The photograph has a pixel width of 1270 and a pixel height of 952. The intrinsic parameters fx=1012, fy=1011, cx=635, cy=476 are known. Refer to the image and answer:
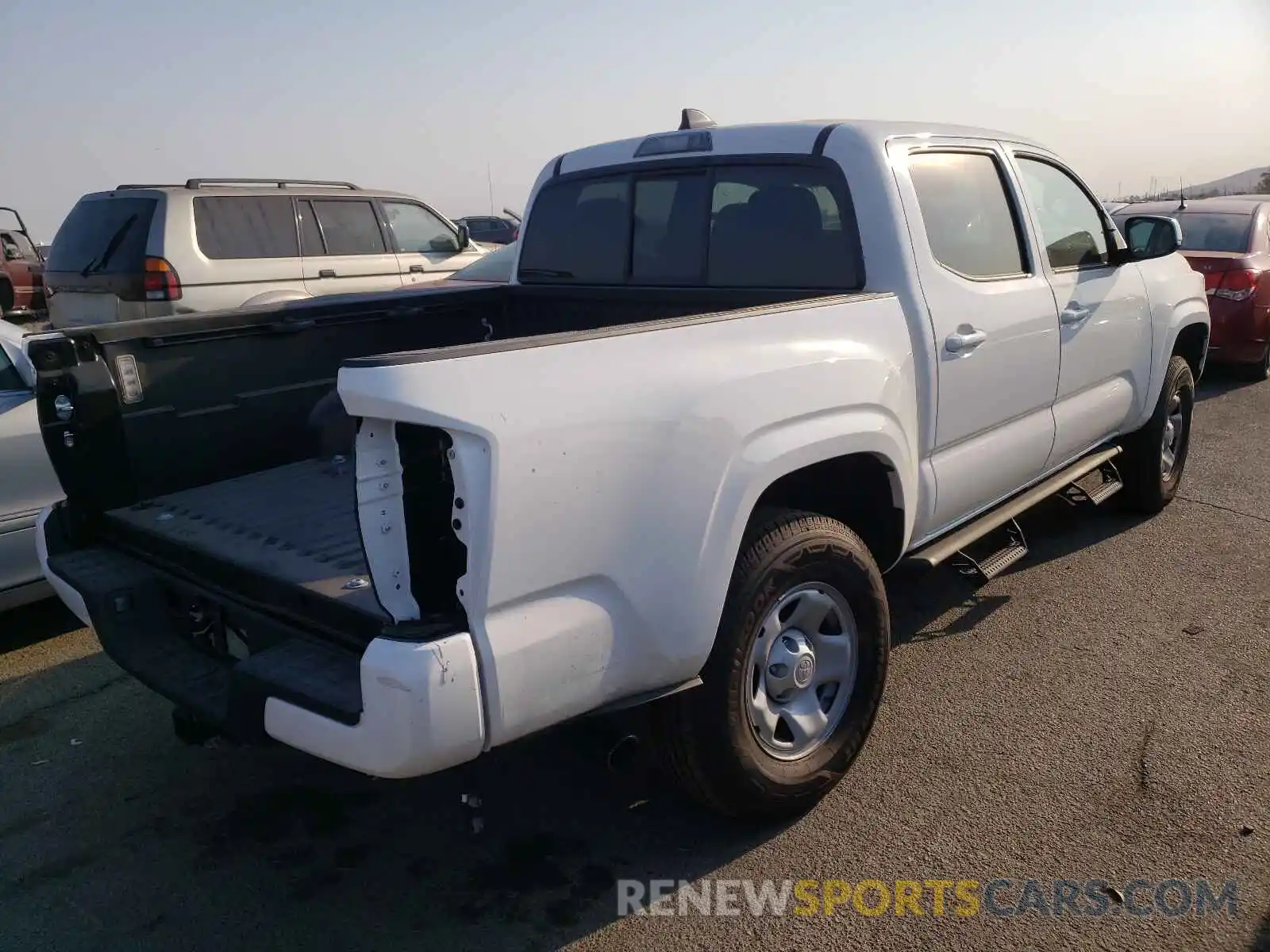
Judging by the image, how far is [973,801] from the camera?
3.10m

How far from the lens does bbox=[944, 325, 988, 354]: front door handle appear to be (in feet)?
11.5

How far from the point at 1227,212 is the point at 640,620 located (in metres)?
9.48

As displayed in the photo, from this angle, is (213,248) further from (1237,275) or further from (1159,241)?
(1237,275)

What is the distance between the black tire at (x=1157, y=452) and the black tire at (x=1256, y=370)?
454 cm

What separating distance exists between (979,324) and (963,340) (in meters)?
0.18

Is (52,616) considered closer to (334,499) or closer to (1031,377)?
(334,499)

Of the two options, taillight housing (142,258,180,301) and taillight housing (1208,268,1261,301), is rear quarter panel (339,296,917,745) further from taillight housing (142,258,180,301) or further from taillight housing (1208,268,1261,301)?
taillight housing (1208,268,1261,301)

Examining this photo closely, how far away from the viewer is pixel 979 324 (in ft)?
12.0

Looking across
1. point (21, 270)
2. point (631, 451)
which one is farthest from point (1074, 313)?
point (21, 270)

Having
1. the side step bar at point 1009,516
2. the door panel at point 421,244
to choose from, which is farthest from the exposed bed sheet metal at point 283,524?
the door panel at point 421,244

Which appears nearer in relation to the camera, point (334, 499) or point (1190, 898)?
point (1190, 898)

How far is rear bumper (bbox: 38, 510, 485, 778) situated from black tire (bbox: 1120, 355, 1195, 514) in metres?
4.50

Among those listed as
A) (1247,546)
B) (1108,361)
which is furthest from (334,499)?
(1247,546)

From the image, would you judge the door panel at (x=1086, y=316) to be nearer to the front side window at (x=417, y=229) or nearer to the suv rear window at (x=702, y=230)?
the suv rear window at (x=702, y=230)
